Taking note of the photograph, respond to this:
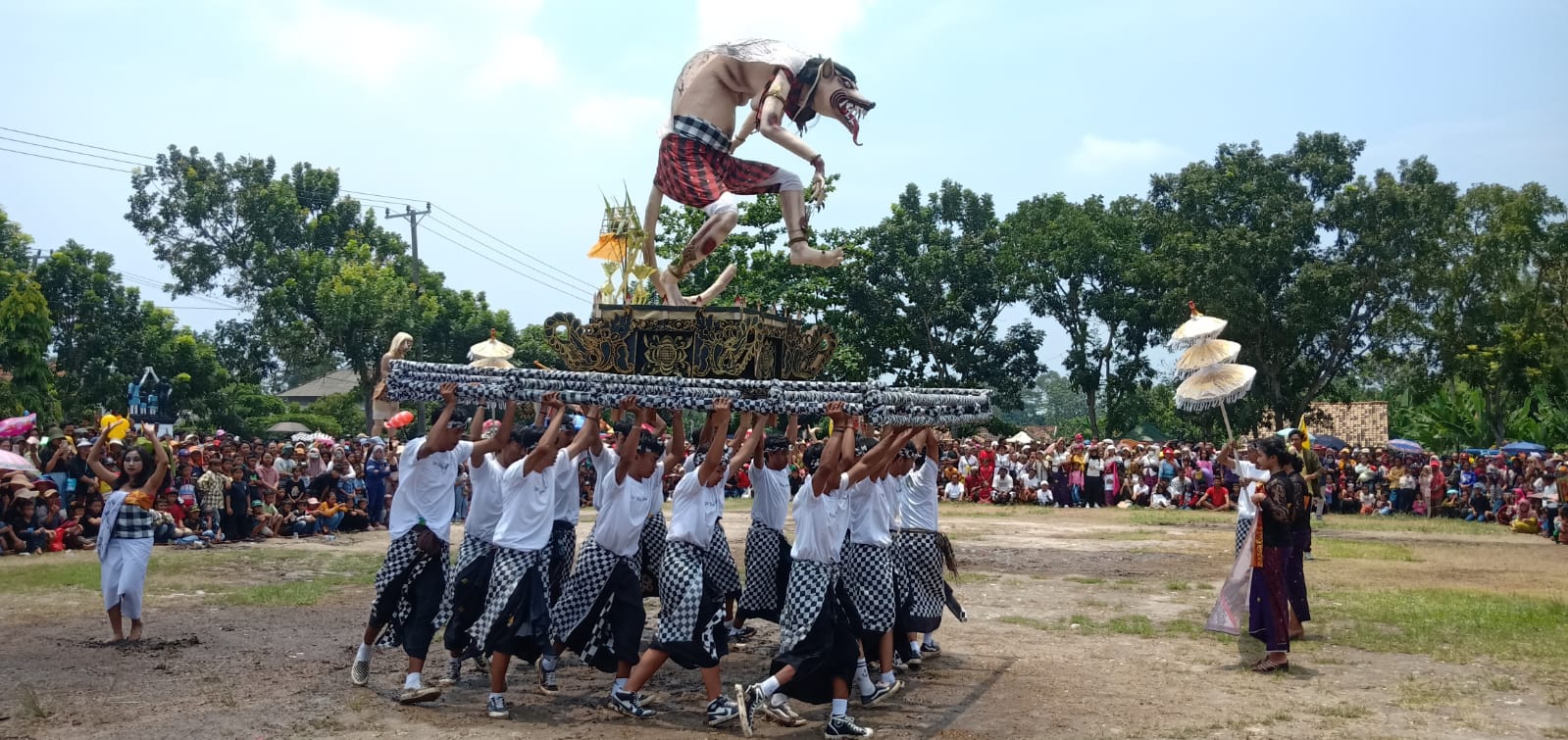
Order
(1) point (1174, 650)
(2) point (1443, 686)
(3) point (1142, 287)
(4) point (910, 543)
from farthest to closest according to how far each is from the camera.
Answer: (3) point (1142, 287) < (1) point (1174, 650) < (4) point (910, 543) < (2) point (1443, 686)

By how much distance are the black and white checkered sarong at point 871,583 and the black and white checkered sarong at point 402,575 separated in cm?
276

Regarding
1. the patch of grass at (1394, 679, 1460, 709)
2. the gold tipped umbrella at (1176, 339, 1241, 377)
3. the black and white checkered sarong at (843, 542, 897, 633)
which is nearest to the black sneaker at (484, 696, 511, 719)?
the black and white checkered sarong at (843, 542, 897, 633)

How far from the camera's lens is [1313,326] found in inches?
1260

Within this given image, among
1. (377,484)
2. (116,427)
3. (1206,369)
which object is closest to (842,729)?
(116,427)

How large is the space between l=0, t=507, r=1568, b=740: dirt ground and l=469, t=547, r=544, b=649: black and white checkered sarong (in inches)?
21.7

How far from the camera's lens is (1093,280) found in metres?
39.6

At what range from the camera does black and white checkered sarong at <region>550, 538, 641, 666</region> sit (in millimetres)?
7680

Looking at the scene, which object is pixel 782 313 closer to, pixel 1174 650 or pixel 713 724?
pixel 713 724

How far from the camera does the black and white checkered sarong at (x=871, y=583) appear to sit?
25.9 ft

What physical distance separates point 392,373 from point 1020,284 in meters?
32.4

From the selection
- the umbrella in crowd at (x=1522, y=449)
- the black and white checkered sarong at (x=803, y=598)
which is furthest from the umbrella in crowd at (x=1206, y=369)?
the umbrella in crowd at (x=1522, y=449)

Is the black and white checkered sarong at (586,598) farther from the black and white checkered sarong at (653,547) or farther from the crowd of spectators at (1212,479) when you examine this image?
the crowd of spectators at (1212,479)

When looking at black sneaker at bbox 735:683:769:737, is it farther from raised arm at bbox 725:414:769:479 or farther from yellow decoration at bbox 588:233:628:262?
yellow decoration at bbox 588:233:628:262

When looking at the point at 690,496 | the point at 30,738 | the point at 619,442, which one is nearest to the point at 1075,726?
the point at 690,496
